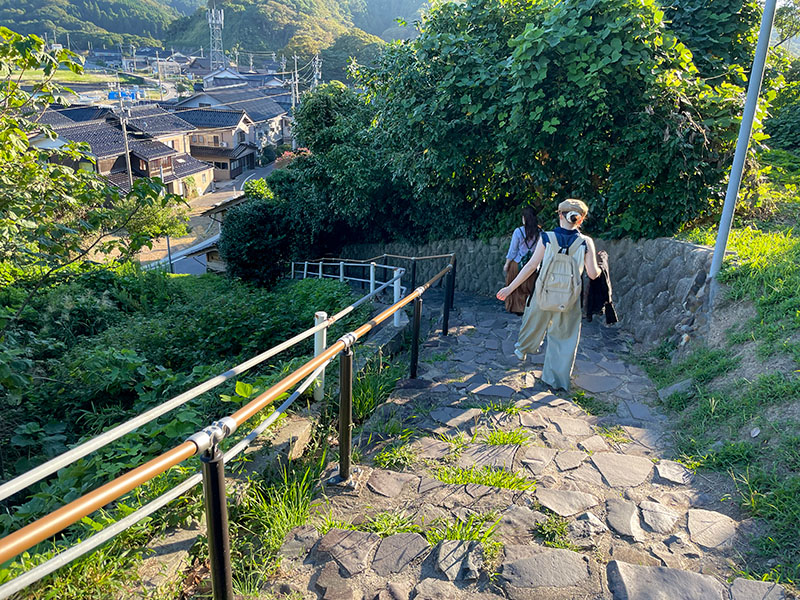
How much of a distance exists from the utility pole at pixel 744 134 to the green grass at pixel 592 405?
5.26 ft

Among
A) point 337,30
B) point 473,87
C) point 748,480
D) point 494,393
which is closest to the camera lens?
point 748,480

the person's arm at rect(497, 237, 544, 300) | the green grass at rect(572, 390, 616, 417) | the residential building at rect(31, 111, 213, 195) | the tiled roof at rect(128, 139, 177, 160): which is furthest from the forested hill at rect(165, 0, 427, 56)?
the green grass at rect(572, 390, 616, 417)

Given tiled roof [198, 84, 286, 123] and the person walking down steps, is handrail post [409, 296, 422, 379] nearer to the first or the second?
the person walking down steps

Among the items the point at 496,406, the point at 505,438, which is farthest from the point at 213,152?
the point at 505,438

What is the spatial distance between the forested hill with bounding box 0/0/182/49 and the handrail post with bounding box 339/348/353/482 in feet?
318

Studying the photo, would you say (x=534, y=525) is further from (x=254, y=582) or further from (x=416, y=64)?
(x=416, y=64)

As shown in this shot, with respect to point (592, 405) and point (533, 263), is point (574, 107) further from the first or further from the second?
point (592, 405)

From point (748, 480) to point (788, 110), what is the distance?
39.2 feet

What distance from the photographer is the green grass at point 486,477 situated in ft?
10.7

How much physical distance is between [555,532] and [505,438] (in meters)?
1.03

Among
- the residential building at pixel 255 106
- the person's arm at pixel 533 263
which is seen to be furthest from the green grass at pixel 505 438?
the residential building at pixel 255 106

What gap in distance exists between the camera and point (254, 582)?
2420 millimetres

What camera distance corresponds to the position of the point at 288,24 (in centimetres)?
7756

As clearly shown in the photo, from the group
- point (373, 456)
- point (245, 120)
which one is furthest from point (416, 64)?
point (245, 120)
